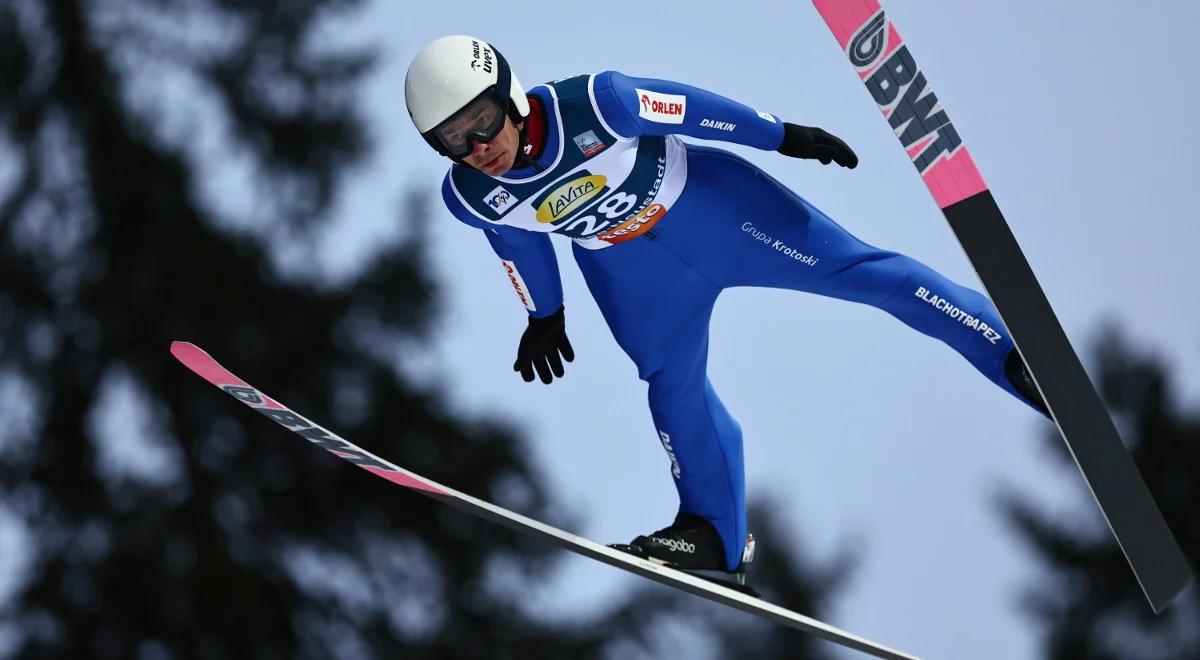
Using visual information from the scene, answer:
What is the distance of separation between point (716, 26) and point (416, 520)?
2.83 metres

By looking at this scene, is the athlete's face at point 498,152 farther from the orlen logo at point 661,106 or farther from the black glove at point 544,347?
the black glove at point 544,347

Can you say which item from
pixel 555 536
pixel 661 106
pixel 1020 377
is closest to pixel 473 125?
pixel 661 106

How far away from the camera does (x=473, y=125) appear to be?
11.7 feet

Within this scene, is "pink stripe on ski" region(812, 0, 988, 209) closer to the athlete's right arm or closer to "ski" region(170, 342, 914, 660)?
the athlete's right arm

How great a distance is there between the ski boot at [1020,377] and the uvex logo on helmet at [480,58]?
4.56ft

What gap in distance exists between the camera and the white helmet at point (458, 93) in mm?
3525

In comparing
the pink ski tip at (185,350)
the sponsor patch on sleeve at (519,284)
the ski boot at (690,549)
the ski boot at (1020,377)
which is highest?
the pink ski tip at (185,350)

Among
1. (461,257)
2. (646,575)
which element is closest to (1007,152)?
(461,257)

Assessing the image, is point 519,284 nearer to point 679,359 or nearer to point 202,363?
point 679,359

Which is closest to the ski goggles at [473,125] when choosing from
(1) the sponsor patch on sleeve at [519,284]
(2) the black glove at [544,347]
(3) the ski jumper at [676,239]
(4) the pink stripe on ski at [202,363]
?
(3) the ski jumper at [676,239]

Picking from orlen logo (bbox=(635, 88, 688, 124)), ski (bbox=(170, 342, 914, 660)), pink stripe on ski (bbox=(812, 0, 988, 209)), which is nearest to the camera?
pink stripe on ski (bbox=(812, 0, 988, 209))

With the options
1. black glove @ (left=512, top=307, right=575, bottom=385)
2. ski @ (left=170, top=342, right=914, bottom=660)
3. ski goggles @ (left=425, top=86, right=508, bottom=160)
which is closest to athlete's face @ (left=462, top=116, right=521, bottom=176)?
ski goggles @ (left=425, top=86, right=508, bottom=160)

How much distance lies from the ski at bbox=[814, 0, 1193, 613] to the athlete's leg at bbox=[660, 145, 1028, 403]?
31cm

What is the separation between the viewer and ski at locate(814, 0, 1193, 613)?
3307mm
